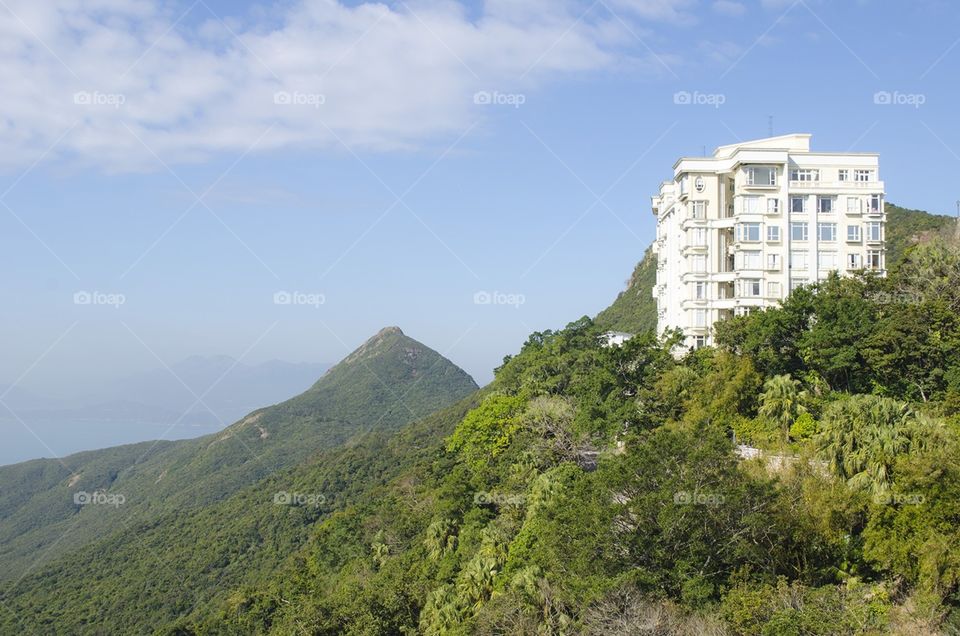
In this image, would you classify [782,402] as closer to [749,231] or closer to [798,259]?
[749,231]

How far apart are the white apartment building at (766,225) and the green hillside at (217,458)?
172 feet

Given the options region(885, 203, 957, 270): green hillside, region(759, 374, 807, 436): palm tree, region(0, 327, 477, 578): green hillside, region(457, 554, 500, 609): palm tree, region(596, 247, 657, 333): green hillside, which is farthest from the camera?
region(0, 327, 477, 578): green hillside

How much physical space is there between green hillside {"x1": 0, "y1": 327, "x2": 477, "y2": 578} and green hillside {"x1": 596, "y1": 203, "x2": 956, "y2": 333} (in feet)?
116

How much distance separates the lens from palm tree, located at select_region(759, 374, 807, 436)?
2281 centimetres

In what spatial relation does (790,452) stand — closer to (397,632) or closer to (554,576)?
(554,576)

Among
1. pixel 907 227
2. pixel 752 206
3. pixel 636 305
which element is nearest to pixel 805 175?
pixel 752 206

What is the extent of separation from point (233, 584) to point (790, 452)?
37.1 m

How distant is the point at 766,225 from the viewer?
31.0 m

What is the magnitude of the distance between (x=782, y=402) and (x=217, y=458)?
7065 cm

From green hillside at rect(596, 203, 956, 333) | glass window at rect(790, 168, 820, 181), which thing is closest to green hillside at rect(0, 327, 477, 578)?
green hillside at rect(596, 203, 956, 333)

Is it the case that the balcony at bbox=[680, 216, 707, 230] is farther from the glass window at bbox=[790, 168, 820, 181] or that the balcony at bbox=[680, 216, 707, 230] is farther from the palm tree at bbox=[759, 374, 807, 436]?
the palm tree at bbox=[759, 374, 807, 436]

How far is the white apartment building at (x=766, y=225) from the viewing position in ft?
102

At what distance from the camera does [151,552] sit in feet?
178

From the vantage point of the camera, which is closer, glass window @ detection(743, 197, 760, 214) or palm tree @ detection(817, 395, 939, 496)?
palm tree @ detection(817, 395, 939, 496)
